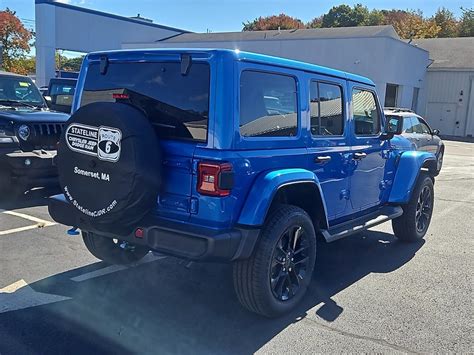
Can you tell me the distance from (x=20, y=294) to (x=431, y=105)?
3420cm

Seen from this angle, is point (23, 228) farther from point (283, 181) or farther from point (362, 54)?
point (362, 54)

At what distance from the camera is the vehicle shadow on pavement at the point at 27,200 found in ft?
23.1

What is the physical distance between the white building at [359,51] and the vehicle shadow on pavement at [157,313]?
23.2 meters

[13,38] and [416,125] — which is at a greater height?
[13,38]

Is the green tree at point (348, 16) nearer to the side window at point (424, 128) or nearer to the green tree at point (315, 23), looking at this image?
the green tree at point (315, 23)

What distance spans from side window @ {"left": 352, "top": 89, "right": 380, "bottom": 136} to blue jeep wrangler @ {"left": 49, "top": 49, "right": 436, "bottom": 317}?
74 centimetres

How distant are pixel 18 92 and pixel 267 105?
638cm

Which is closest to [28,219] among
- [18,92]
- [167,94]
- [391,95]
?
[18,92]

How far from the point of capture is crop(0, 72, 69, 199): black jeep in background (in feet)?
22.9

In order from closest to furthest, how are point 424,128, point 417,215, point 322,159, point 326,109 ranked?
point 322,159 < point 326,109 < point 417,215 < point 424,128

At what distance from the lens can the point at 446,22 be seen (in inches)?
2135

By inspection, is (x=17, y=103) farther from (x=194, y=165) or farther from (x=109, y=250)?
(x=194, y=165)

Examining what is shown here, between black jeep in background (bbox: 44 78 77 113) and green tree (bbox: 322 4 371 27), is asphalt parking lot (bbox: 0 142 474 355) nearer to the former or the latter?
black jeep in background (bbox: 44 78 77 113)

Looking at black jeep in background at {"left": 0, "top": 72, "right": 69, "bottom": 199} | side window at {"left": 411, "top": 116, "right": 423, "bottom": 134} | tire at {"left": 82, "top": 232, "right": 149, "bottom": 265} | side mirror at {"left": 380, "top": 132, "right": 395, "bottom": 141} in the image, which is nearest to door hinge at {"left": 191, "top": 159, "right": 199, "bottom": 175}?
tire at {"left": 82, "top": 232, "right": 149, "bottom": 265}
